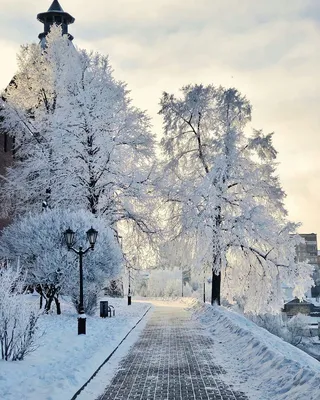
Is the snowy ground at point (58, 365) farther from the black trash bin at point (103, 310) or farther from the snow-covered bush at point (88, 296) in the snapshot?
the black trash bin at point (103, 310)

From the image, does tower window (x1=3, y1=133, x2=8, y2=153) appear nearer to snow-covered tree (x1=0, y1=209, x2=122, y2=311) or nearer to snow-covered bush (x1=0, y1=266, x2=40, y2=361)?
snow-covered tree (x1=0, y1=209, x2=122, y2=311)

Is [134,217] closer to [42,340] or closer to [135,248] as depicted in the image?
[135,248]

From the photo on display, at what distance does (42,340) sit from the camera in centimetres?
1395

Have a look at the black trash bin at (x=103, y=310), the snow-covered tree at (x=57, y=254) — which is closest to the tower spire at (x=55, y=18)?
the snow-covered tree at (x=57, y=254)

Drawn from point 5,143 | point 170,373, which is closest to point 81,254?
point 170,373

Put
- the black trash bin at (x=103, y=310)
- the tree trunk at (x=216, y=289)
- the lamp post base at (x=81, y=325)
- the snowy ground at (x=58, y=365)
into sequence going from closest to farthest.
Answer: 1. the snowy ground at (x=58, y=365)
2. the lamp post base at (x=81, y=325)
3. the black trash bin at (x=103, y=310)
4. the tree trunk at (x=216, y=289)

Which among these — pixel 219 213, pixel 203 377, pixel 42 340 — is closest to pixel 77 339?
pixel 42 340

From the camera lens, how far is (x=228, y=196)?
2606cm

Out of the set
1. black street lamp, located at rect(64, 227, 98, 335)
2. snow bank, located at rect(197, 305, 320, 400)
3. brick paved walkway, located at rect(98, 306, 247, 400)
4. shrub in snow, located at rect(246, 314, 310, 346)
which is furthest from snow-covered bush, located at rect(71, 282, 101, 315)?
shrub in snow, located at rect(246, 314, 310, 346)

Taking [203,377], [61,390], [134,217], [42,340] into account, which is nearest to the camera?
[61,390]

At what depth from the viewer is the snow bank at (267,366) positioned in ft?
27.1

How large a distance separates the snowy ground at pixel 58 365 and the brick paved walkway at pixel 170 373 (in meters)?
0.66

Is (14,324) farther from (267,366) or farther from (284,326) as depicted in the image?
(284,326)

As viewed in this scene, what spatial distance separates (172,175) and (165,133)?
2.36 m
